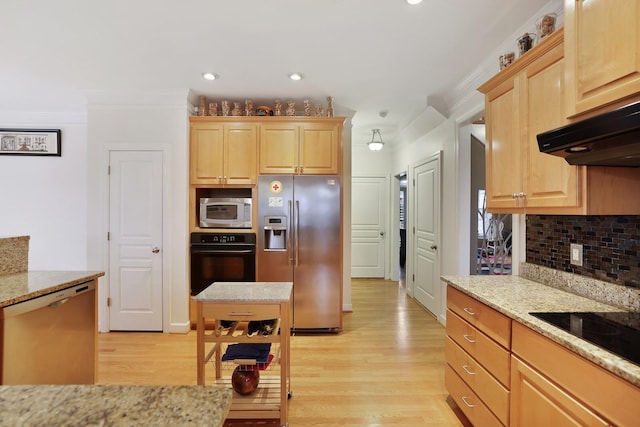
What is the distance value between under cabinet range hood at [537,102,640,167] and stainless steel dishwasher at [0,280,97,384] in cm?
265

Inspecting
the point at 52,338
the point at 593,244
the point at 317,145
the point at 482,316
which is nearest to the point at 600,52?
the point at 593,244

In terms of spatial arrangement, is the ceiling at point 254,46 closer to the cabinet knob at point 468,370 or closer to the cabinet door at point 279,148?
the cabinet door at point 279,148

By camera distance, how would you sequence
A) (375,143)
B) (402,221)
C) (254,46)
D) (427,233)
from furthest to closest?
(402,221)
(375,143)
(427,233)
(254,46)

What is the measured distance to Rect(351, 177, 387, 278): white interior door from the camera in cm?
602

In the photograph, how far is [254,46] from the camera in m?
2.51

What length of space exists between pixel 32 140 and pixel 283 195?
345cm

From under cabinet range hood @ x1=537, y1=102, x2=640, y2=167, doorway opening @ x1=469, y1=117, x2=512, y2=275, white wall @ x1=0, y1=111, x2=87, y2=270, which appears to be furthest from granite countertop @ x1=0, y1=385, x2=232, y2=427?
white wall @ x1=0, y1=111, x2=87, y2=270

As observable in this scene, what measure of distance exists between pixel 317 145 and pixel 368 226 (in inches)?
114

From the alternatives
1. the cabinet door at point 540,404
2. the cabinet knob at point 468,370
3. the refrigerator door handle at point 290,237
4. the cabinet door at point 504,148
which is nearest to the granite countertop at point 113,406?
the cabinet door at point 540,404

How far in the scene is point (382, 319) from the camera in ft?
12.8

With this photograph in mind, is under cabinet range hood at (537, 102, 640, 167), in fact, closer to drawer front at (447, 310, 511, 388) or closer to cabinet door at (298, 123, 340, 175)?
drawer front at (447, 310, 511, 388)

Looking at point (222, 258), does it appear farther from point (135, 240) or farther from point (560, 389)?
point (560, 389)

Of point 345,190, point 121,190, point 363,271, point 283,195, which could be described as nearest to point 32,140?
point 121,190

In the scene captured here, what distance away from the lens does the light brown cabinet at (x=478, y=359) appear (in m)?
1.55
